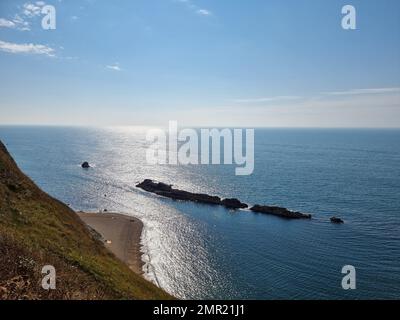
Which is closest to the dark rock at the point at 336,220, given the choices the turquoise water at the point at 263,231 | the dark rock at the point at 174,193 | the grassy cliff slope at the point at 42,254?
the turquoise water at the point at 263,231

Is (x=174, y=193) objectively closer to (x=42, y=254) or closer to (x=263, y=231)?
(x=263, y=231)

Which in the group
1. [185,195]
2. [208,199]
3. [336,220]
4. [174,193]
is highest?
[174,193]

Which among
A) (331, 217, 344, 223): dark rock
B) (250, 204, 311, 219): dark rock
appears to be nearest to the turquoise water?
(331, 217, 344, 223): dark rock

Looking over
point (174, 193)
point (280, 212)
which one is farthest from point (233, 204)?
point (174, 193)

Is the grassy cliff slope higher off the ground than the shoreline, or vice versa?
the grassy cliff slope

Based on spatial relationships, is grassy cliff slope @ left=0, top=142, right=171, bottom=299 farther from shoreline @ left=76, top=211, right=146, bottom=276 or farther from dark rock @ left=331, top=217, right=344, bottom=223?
dark rock @ left=331, top=217, right=344, bottom=223

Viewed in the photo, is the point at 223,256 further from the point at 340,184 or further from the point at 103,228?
the point at 340,184
